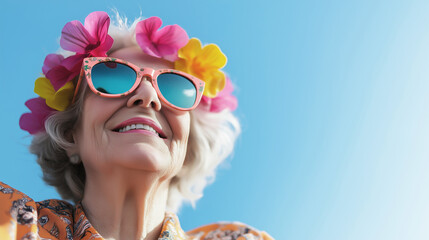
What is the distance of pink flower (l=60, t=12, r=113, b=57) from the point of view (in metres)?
3.40

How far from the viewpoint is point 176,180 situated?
12.7ft

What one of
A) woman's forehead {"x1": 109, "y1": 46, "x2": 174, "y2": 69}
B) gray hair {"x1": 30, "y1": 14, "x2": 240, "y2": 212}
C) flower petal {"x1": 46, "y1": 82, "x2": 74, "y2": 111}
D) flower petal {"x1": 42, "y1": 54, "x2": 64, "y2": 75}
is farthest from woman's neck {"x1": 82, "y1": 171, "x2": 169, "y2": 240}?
flower petal {"x1": 42, "y1": 54, "x2": 64, "y2": 75}

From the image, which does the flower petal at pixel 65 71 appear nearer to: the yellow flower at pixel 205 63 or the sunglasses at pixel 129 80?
the sunglasses at pixel 129 80

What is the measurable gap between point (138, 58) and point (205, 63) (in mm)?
558

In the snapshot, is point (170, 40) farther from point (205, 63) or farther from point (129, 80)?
point (129, 80)

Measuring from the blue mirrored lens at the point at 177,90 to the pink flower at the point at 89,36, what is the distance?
18.9 inches

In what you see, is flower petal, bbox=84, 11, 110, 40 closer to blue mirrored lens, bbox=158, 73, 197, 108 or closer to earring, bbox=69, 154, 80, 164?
blue mirrored lens, bbox=158, 73, 197, 108

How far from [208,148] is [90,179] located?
3.00ft

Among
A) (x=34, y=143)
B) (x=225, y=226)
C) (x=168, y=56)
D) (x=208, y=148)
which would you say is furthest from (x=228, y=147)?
(x=34, y=143)

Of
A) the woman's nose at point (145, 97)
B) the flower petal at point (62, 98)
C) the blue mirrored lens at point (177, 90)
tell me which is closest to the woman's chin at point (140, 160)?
the woman's nose at point (145, 97)

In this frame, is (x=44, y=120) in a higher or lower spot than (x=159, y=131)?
higher

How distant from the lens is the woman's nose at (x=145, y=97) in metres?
3.14

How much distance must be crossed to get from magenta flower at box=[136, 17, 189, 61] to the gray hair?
0.16m

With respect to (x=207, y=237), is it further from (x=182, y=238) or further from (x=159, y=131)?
(x=159, y=131)
